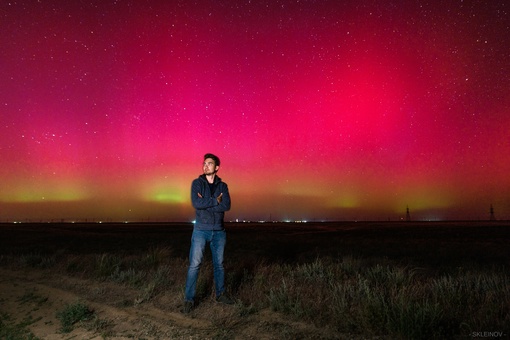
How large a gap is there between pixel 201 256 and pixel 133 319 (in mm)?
1405

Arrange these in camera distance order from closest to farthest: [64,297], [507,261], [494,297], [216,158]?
[494,297] < [216,158] < [64,297] < [507,261]

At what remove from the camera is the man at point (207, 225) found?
5512mm

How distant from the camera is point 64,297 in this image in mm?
7109

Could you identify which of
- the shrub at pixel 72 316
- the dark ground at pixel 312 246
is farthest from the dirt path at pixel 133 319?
the dark ground at pixel 312 246

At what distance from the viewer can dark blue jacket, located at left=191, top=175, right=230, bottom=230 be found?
555cm

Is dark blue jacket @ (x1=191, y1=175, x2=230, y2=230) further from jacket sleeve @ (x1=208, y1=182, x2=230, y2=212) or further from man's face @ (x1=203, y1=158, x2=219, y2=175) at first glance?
man's face @ (x1=203, y1=158, x2=219, y2=175)

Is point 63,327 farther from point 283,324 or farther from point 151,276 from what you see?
point 283,324

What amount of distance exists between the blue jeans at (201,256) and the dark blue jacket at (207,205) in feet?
0.41

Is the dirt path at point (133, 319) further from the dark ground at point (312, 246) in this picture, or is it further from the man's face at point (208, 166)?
the dark ground at point (312, 246)

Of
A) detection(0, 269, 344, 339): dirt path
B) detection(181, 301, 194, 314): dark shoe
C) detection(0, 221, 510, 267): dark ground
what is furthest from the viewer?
detection(0, 221, 510, 267): dark ground

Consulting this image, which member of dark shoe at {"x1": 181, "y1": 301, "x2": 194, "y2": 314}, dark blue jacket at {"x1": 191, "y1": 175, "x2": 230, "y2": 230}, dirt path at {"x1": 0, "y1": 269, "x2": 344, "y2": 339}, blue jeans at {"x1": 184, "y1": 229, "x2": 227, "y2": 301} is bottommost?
dirt path at {"x1": 0, "y1": 269, "x2": 344, "y2": 339}

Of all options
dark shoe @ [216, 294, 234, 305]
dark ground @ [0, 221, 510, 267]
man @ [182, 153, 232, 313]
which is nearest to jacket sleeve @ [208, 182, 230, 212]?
man @ [182, 153, 232, 313]

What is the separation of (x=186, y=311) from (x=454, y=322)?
3853 mm

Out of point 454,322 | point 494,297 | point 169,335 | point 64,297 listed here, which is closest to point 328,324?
point 454,322
